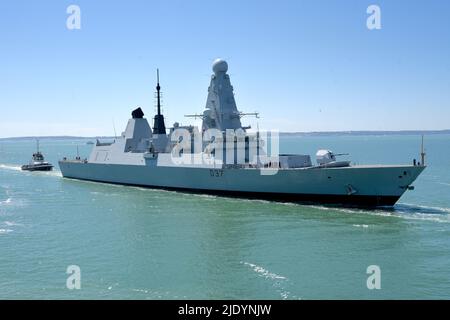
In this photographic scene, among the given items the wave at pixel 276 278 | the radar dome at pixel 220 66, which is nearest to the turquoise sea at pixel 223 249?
the wave at pixel 276 278

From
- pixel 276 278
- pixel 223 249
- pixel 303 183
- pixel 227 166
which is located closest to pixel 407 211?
pixel 303 183

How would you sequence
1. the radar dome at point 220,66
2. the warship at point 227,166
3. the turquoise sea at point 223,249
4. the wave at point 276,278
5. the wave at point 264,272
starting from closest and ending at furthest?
1. the wave at point 276,278
2. the turquoise sea at point 223,249
3. the wave at point 264,272
4. the warship at point 227,166
5. the radar dome at point 220,66

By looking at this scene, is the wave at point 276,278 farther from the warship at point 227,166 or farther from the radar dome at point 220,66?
the radar dome at point 220,66

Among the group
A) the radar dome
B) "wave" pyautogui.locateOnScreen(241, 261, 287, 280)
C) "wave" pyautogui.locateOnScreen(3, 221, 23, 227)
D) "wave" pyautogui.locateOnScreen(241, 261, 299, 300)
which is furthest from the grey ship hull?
"wave" pyautogui.locateOnScreen(3, 221, 23, 227)

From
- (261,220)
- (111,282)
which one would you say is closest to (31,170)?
(261,220)

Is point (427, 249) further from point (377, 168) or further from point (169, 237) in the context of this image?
point (169, 237)

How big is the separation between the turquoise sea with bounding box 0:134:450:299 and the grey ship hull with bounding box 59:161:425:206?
2.92 ft

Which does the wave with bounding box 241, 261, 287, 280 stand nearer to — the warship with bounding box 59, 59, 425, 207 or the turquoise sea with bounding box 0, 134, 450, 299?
the turquoise sea with bounding box 0, 134, 450, 299

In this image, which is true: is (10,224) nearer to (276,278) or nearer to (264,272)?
(264,272)

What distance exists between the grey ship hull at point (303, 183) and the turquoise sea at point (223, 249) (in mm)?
891

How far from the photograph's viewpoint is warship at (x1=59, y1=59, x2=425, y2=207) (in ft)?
72.7

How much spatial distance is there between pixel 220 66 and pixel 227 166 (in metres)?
7.14

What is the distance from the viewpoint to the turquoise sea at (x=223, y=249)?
11.4 m

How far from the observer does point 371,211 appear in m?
21.3
